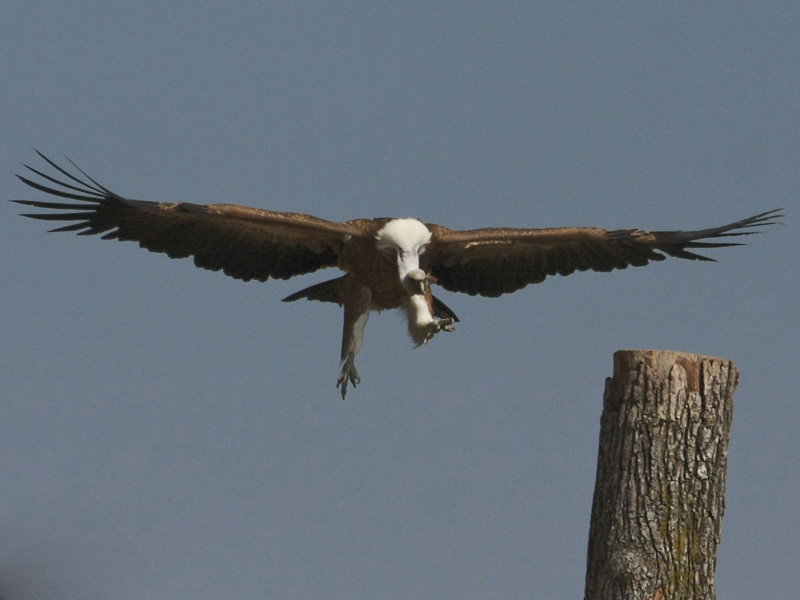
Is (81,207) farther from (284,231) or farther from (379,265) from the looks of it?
(379,265)

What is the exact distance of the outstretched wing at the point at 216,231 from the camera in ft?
25.3

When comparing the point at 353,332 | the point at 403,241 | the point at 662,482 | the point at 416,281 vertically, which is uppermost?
the point at 403,241

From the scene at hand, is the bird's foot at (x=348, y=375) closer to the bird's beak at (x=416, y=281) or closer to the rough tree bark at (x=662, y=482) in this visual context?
the bird's beak at (x=416, y=281)

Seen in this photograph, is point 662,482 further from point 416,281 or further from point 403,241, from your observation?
point 403,241

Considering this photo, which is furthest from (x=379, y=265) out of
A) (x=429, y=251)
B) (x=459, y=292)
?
(x=459, y=292)

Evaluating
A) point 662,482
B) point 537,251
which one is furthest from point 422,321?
point 662,482

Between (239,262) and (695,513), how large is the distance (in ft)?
13.8

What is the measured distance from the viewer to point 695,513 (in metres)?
5.49

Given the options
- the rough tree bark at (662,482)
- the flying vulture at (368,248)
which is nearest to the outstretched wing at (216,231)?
the flying vulture at (368,248)

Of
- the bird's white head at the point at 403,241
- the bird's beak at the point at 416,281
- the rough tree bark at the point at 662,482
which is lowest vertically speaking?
the rough tree bark at the point at 662,482

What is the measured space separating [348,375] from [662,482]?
Answer: 3239mm

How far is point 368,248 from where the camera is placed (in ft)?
27.5

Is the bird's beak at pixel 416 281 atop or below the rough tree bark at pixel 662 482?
atop

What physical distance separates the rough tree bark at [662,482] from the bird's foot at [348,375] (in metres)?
2.94
